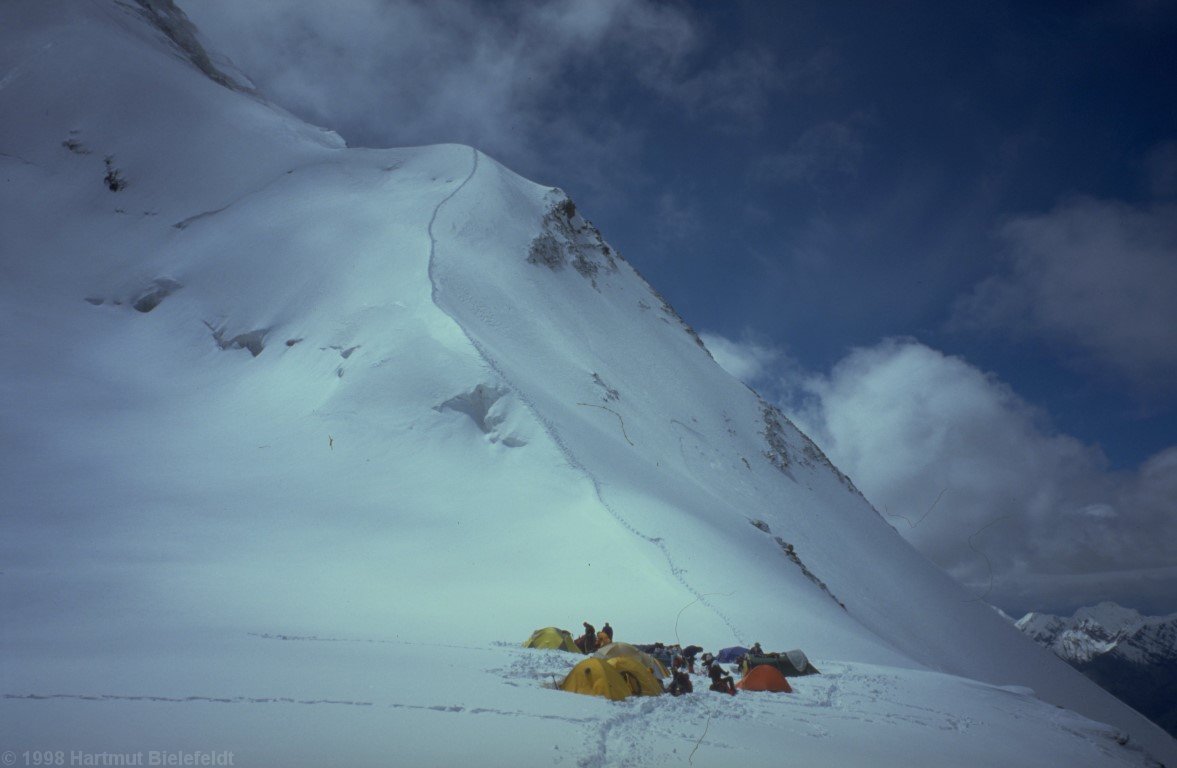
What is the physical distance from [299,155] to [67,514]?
1360 inches

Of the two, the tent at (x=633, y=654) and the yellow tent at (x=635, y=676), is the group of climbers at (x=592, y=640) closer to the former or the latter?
the tent at (x=633, y=654)

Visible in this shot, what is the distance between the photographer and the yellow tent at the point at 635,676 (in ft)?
30.0

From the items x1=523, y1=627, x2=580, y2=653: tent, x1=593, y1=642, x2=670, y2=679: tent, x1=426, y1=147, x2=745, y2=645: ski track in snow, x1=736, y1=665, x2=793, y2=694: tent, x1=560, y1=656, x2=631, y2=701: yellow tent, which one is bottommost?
x1=560, y1=656, x2=631, y2=701: yellow tent

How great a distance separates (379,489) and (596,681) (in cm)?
1120

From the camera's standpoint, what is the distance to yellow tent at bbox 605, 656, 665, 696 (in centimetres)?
914

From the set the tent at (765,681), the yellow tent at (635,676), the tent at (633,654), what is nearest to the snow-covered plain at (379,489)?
the yellow tent at (635,676)

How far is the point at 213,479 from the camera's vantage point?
17.9m

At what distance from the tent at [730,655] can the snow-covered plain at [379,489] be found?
1.11 meters

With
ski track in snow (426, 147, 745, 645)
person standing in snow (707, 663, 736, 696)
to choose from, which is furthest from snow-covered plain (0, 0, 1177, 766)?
person standing in snow (707, 663, 736, 696)

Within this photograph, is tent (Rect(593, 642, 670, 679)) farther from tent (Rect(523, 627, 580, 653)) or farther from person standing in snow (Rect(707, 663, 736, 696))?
tent (Rect(523, 627, 580, 653))

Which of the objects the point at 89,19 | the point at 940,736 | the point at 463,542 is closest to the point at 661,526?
the point at 463,542

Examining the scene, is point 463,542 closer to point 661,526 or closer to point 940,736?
point 661,526

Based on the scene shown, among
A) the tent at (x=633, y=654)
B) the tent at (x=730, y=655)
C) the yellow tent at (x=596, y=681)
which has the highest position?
the tent at (x=730, y=655)

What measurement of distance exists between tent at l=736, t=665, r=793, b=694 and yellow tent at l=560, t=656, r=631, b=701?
299cm
